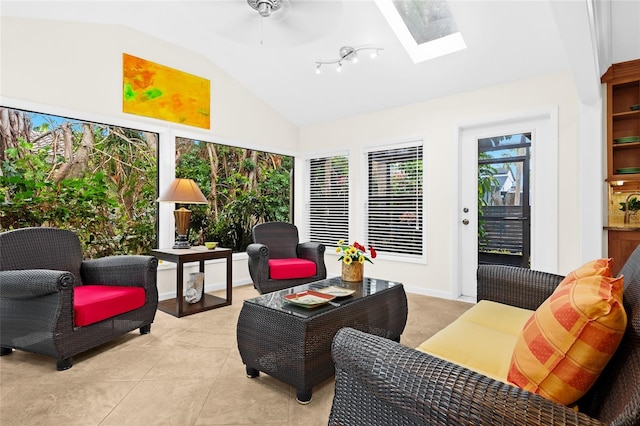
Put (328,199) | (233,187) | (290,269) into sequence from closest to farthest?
(290,269) → (233,187) → (328,199)

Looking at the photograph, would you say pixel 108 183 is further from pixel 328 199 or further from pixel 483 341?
pixel 483 341

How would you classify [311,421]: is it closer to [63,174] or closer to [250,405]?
[250,405]

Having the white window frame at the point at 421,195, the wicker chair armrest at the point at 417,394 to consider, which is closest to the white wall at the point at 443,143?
the white window frame at the point at 421,195

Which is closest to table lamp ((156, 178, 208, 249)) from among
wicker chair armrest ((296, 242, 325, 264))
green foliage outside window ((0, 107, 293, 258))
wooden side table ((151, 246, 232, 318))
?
wooden side table ((151, 246, 232, 318))

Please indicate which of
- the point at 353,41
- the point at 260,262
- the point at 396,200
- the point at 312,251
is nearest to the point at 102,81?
the point at 260,262

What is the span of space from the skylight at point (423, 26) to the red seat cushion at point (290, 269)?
8.42ft

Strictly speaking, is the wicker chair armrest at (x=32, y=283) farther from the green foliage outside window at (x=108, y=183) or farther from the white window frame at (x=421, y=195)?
the white window frame at (x=421, y=195)

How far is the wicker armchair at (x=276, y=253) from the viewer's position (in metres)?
3.76

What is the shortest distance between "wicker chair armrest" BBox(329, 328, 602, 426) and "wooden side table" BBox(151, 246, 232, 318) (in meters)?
2.47

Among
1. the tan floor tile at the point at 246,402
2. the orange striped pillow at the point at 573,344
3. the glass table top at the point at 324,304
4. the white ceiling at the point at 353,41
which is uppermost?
the white ceiling at the point at 353,41

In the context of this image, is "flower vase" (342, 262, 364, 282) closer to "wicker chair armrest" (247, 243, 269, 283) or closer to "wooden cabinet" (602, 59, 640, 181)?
"wicker chair armrest" (247, 243, 269, 283)

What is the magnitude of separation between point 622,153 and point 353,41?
292 centimetres

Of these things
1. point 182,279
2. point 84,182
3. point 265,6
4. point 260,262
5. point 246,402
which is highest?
point 265,6

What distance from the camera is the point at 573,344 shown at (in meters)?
0.91
